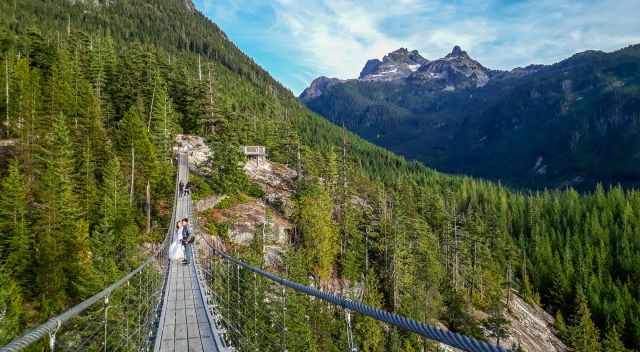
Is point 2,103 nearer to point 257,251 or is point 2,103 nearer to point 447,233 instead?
point 257,251

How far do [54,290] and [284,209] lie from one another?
2063cm

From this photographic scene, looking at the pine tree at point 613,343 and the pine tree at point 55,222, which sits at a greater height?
the pine tree at point 55,222

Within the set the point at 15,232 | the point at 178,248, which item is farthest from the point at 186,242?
the point at 15,232

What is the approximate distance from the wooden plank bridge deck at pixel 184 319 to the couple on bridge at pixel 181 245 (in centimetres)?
136

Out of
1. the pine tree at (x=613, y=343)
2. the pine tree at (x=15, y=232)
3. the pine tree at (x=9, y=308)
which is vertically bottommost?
the pine tree at (x=613, y=343)

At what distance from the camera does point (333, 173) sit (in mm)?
48094

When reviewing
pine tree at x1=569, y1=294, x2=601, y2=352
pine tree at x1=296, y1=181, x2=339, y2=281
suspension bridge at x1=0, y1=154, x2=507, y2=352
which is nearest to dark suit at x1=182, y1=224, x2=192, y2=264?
suspension bridge at x1=0, y1=154, x2=507, y2=352

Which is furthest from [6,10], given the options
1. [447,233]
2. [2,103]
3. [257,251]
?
[447,233]

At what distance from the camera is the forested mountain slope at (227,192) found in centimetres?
2464

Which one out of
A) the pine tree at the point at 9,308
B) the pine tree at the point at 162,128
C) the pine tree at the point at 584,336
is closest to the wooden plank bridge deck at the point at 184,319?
the pine tree at the point at 9,308

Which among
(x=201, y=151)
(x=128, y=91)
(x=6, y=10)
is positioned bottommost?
(x=201, y=151)

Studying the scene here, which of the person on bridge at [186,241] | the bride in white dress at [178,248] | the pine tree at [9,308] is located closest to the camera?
the bride in white dress at [178,248]

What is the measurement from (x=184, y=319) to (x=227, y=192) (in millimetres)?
28751

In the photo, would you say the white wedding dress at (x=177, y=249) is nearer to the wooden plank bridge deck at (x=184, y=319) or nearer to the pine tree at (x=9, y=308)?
the wooden plank bridge deck at (x=184, y=319)
